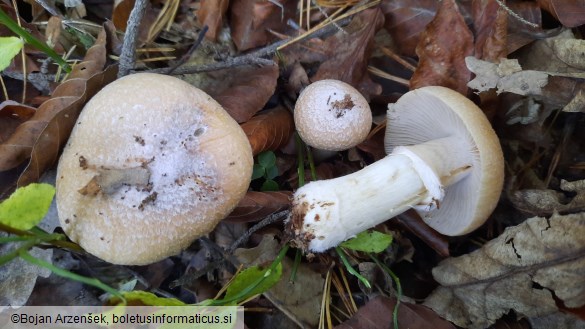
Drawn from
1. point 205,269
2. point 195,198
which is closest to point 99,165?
Result: point 195,198

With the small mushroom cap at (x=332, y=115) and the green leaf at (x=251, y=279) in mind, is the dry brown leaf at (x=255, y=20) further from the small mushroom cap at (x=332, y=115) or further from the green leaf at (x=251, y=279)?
the green leaf at (x=251, y=279)

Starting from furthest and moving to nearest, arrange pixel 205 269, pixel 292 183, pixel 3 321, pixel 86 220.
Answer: pixel 292 183 < pixel 205 269 < pixel 3 321 < pixel 86 220

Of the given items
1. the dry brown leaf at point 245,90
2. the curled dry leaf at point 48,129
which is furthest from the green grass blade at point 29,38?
the dry brown leaf at point 245,90

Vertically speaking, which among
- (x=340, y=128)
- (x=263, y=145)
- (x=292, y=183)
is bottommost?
(x=292, y=183)

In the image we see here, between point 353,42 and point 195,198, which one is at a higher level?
point 353,42

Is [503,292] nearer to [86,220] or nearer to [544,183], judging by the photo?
[544,183]

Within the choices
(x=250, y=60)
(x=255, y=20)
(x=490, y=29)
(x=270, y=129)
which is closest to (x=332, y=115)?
(x=270, y=129)

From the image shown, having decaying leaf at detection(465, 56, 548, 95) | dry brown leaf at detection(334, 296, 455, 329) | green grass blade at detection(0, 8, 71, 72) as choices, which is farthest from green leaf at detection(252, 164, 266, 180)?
decaying leaf at detection(465, 56, 548, 95)
